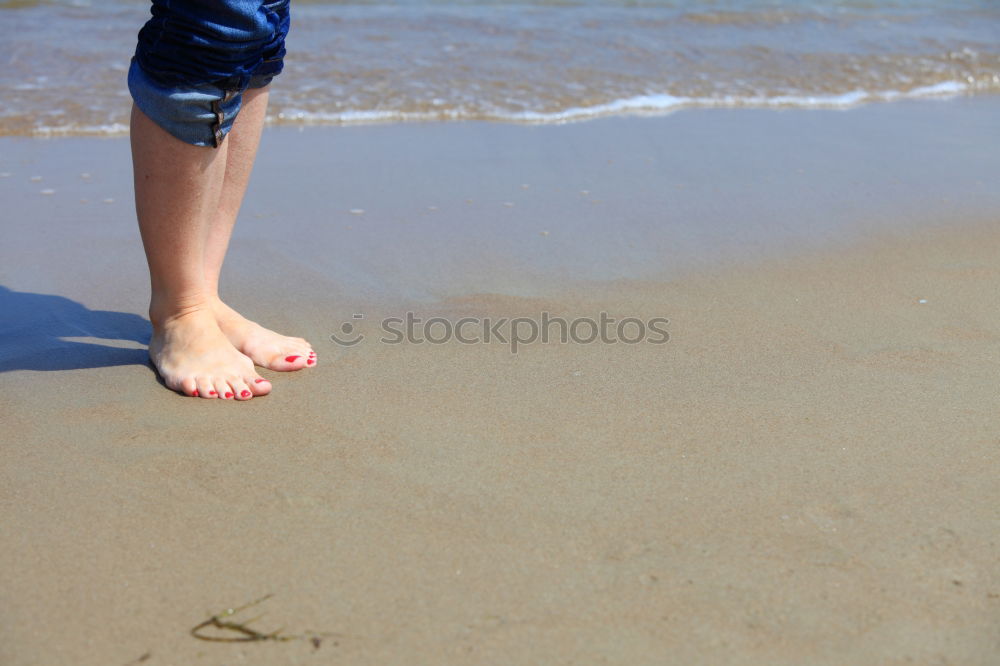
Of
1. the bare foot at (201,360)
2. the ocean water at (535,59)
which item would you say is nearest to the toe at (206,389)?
the bare foot at (201,360)

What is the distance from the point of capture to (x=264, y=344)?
80.9 inches

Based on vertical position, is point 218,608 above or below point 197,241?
below

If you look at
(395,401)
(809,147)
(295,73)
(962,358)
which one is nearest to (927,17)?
(809,147)

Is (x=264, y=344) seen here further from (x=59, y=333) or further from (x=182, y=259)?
(x=59, y=333)

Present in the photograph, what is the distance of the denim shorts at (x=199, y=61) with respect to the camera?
162 centimetres

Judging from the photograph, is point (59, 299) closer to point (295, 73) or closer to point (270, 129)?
point (270, 129)

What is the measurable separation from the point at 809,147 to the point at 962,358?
1996mm

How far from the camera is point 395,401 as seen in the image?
1.87 m

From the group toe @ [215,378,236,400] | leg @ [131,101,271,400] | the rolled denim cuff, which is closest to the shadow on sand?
leg @ [131,101,271,400]

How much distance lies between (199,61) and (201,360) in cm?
58

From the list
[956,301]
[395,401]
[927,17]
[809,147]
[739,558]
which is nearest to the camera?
[739,558]

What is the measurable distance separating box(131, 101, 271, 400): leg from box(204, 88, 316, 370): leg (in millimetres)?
55

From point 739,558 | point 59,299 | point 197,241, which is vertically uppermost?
point 197,241

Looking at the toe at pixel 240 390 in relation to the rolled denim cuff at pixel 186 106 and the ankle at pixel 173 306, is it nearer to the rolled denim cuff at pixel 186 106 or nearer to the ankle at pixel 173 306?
the ankle at pixel 173 306
